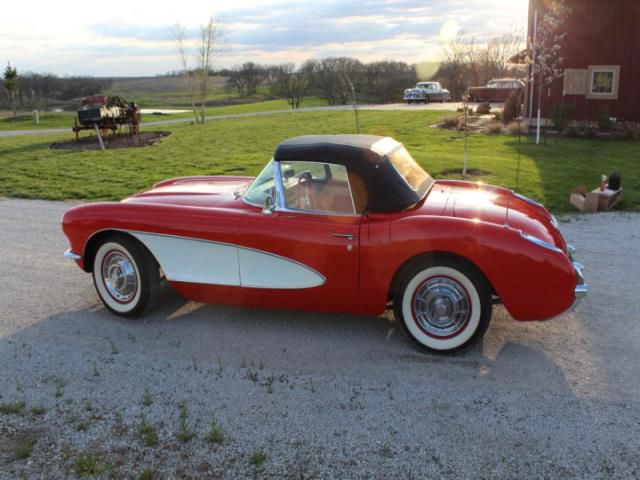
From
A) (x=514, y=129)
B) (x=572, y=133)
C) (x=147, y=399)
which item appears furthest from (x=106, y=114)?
(x=147, y=399)

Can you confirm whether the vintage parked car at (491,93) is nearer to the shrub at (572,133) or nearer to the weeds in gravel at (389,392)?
the shrub at (572,133)

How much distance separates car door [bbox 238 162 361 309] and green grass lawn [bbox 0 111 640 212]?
A: 3875 millimetres

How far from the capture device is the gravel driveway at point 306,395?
3.24 m

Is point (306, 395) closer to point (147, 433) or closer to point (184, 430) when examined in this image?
point (184, 430)

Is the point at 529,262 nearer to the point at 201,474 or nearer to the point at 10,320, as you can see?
the point at 201,474

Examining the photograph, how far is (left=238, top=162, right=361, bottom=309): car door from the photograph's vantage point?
4512mm

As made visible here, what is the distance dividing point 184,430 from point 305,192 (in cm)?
215

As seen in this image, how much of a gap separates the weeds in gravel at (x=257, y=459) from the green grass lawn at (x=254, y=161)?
5679 millimetres

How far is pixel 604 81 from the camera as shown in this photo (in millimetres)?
20828

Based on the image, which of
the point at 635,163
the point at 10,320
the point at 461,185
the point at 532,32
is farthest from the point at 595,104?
the point at 10,320

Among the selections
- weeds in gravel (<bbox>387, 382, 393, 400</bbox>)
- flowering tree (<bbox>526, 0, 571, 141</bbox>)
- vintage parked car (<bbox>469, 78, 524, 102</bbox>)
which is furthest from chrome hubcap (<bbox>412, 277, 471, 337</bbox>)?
vintage parked car (<bbox>469, 78, 524, 102</bbox>)

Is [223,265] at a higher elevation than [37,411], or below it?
higher

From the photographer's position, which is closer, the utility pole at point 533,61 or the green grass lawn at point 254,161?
the green grass lawn at point 254,161

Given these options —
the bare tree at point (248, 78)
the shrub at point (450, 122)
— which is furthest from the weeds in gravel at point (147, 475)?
the bare tree at point (248, 78)
